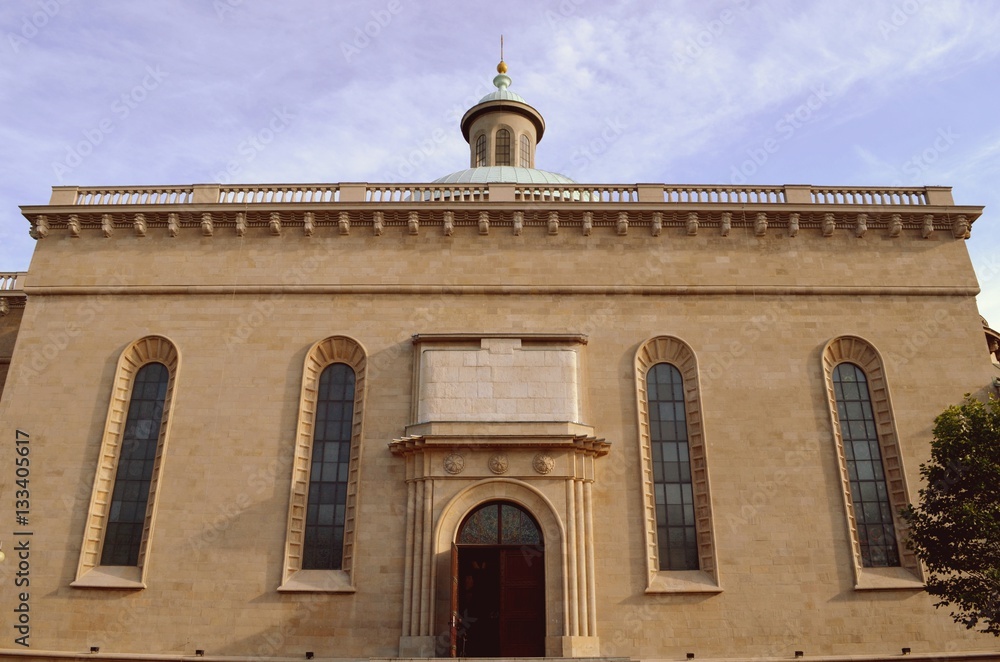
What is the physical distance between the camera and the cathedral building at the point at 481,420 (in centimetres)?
1798

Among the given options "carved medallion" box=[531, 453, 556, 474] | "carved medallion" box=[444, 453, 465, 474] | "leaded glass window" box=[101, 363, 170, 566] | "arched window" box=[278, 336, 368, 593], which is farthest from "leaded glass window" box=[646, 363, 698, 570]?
"leaded glass window" box=[101, 363, 170, 566]

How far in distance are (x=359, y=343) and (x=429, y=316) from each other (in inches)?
82.0

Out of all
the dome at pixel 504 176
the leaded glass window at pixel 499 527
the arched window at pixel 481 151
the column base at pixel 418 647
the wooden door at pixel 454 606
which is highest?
the arched window at pixel 481 151

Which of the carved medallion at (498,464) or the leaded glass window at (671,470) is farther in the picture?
the leaded glass window at (671,470)

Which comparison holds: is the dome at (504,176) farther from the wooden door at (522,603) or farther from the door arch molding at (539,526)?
the wooden door at (522,603)

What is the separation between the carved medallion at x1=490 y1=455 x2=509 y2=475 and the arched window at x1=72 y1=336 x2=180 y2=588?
8.76 m

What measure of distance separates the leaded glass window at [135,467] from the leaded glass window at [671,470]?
1347cm

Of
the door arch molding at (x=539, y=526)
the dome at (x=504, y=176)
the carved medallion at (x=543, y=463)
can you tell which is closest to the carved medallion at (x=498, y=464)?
the door arch molding at (x=539, y=526)

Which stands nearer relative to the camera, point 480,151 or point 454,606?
point 454,606

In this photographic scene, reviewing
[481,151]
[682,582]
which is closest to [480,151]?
[481,151]

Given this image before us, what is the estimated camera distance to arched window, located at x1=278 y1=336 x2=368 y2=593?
18.6 metres

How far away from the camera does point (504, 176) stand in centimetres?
2962

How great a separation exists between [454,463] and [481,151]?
18565 mm

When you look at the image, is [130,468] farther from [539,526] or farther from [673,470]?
[673,470]
